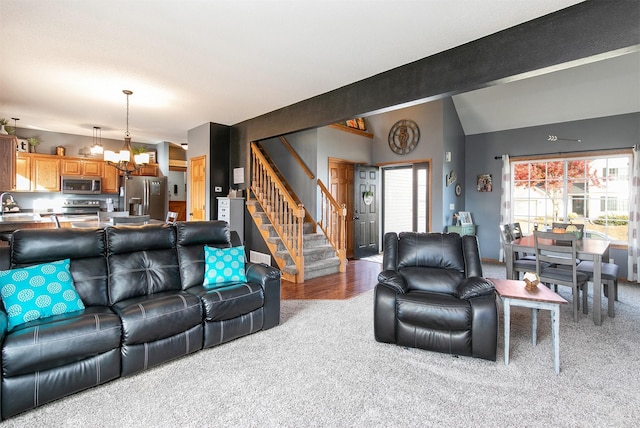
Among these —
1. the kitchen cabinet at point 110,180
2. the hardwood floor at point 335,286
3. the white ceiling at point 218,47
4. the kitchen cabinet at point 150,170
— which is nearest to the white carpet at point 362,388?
the hardwood floor at point 335,286

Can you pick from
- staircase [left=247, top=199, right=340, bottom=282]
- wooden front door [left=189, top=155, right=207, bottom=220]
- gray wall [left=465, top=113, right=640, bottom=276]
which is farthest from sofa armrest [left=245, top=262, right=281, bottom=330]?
gray wall [left=465, top=113, right=640, bottom=276]

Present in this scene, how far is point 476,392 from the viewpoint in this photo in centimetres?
211

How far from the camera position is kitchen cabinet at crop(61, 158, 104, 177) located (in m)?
7.11

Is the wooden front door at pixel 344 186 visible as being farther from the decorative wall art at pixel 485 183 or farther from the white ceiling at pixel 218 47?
the decorative wall art at pixel 485 183

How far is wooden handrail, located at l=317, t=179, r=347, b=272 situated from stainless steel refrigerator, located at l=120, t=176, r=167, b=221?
442cm

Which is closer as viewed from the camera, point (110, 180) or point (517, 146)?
point (517, 146)

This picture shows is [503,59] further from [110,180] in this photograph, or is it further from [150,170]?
[110,180]

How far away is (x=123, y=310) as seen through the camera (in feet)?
7.72

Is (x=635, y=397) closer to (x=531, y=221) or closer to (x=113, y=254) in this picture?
(x=113, y=254)

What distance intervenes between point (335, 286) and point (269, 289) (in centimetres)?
177

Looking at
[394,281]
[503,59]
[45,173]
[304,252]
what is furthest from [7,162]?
[503,59]

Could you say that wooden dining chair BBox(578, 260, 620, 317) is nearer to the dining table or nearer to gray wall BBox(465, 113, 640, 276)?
the dining table

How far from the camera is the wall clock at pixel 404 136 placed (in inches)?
261

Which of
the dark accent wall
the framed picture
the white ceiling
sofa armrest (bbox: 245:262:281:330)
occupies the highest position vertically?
the white ceiling
